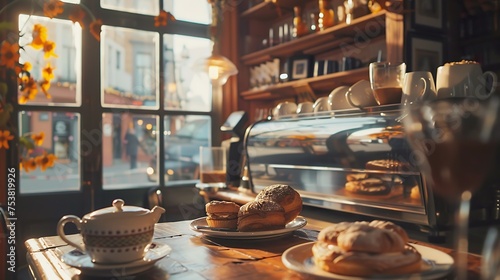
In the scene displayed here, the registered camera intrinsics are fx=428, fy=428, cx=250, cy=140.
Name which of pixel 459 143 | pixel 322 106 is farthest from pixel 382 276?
pixel 322 106

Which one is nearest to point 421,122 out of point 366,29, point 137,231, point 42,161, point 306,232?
Answer: point 137,231

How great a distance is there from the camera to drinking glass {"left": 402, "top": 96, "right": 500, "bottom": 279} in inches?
18.6

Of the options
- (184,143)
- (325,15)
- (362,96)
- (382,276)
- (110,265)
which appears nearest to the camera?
(382,276)

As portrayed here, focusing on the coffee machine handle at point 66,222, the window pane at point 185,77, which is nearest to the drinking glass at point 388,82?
the coffee machine handle at point 66,222

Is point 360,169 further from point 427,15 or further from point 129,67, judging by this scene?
point 129,67

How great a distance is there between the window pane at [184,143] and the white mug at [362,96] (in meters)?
1.88

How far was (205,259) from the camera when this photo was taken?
86 centimetres

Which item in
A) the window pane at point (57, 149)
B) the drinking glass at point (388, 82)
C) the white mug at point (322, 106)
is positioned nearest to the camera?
the drinking glass at point (388, 82)

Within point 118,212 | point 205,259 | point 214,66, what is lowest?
point 205,259

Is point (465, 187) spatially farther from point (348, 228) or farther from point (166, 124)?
point (166, 124)

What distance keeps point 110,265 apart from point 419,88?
938 mm

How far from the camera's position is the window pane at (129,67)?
2916mm

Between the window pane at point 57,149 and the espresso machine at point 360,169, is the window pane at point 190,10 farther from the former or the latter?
the espresso machine at point 360,169

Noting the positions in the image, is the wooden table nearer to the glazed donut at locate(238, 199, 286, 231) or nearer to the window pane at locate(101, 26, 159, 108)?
the glazed donut at locate(238, 199, 286, 231)
